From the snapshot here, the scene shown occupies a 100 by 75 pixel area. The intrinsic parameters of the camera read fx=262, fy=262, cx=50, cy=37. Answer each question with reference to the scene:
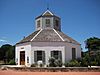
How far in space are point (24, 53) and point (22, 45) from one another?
1.23 m

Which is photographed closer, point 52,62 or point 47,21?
point 52,62

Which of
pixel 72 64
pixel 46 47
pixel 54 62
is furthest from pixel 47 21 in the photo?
pixel 72 64

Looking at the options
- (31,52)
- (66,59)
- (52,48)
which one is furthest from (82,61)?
(31,52)

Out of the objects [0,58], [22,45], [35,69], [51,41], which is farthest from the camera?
[0,58]

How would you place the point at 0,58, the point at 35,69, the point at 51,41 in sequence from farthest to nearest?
the point at 0,58, the point at 51,41, the point at 35,69

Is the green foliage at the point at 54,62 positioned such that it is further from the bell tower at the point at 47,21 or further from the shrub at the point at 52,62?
the bell tower at the point at 47,21

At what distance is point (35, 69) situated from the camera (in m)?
29.3

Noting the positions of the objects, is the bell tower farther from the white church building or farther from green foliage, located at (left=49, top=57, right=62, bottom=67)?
green foliage, located at (left=49, top=57, right=62, bottom=67)

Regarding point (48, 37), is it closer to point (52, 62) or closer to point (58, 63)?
point (52, 62)

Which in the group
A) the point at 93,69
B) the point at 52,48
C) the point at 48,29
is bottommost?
the point at 93,69

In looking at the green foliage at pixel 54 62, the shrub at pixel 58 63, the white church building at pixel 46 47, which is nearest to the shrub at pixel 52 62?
the green foliage at pixel 54 62

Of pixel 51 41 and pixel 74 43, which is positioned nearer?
pixel 51 41

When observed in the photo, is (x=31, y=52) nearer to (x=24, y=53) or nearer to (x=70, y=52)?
(x=24, y=53)

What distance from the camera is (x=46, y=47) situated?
1405 inches
